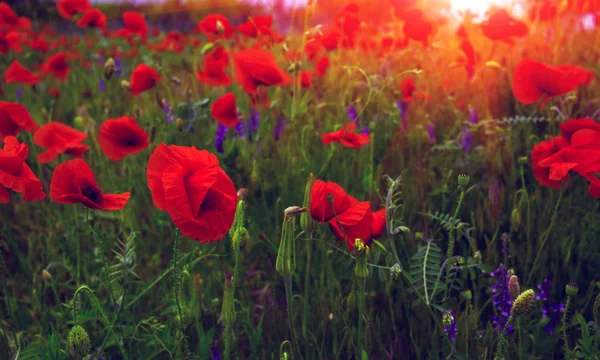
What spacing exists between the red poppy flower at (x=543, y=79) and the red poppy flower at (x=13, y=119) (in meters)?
1.70

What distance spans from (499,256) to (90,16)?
2667mm

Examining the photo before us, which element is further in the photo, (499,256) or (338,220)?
(499,256)

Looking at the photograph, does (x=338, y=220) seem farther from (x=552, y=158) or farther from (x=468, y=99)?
(x=468, y=99)

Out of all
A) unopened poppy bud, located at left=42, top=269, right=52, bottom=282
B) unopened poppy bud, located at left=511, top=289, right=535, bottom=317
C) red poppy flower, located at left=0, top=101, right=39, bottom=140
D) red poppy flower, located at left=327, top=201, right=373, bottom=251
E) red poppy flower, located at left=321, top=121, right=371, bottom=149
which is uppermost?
red poppy flower, located at left=0, top=101, right=39, bottom=140

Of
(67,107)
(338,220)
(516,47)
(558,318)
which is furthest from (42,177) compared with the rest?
(516,47)

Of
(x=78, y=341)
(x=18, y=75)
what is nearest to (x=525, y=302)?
(x=78, y=341)

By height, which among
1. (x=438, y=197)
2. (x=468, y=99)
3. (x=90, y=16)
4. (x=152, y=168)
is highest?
(x=90, y=16)

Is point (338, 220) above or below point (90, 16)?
below

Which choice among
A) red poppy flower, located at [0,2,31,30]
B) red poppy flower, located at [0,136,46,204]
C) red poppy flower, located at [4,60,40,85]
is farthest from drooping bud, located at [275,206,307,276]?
red poppy flower, located at [0,2,31,30]

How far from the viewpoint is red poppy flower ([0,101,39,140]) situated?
1.76 metres

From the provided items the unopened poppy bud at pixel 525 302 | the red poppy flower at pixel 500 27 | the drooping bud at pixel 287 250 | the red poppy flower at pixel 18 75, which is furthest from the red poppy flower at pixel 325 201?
the red poppy flower at pixel 18 75

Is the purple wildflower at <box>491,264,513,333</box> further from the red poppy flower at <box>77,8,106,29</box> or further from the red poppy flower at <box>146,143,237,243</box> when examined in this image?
the red poppy flower at <box>77,8,106,29</box>

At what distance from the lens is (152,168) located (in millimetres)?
1063

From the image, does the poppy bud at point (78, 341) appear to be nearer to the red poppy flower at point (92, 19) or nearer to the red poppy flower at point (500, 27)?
the red poppy flower at point (500, 27)
